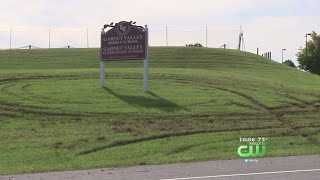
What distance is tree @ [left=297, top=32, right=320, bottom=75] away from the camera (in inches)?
2810

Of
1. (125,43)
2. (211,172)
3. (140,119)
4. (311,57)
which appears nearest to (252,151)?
(211,172)

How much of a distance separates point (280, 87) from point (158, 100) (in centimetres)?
909

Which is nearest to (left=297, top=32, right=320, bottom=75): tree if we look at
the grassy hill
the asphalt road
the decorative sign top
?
the grassy hill

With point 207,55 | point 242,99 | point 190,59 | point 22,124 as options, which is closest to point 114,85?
point 242,99

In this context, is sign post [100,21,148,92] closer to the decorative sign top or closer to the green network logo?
the decorative sign top

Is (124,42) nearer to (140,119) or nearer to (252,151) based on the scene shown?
(140,119)

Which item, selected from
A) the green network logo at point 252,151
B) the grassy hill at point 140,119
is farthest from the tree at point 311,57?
the green network logo at point 252,151

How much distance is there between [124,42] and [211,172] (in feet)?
47.8

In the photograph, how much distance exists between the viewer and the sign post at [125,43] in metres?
23.8

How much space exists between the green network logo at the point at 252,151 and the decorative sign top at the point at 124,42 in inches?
420

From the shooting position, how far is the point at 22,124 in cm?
1769

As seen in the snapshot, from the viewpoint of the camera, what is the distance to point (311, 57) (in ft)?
236

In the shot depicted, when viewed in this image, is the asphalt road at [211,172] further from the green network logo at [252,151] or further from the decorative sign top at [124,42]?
the decorative sign top at [124,42]

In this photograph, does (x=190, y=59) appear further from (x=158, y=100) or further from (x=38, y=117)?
(x=38, y=117)
